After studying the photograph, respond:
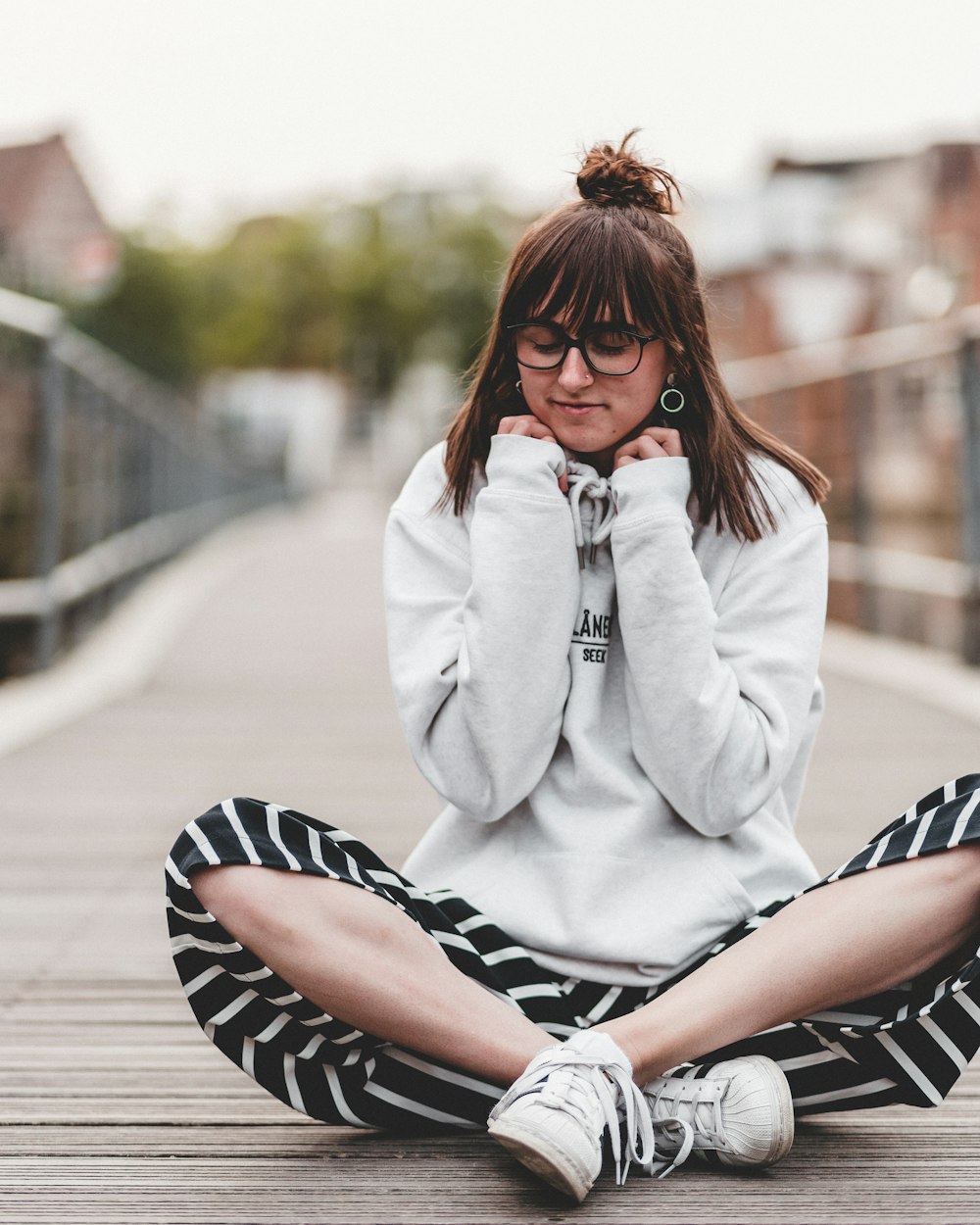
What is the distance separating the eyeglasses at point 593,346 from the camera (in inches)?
73.7

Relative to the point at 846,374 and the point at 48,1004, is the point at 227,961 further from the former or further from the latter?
the point at 846,374

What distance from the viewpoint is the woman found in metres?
1.73

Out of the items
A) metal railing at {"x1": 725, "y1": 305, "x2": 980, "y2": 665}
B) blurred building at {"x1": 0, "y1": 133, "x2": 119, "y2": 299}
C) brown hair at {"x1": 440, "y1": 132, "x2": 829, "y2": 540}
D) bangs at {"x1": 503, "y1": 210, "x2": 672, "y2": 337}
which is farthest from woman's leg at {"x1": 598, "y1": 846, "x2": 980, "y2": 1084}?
blurred building at {"x1": 0, "y1": 133, "x2": 119, "y2": 299}

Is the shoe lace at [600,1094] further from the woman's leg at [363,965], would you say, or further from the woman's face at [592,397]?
the woman's face at [592,397]

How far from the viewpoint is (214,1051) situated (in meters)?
2.20

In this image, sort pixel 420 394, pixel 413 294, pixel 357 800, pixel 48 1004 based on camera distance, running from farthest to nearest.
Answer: pixel 420 394 → pixel 413 294 → pixel 357 800 → pixel 48 1004

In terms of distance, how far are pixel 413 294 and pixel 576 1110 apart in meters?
49.0

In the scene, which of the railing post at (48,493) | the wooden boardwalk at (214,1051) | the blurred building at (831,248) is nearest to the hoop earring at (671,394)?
the wooden boardwalk at (214,1051)

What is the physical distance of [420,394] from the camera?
5766cm

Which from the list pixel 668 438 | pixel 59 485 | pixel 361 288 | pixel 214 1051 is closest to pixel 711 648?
pixel 668 438

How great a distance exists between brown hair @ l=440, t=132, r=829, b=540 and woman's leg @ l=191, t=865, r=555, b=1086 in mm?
543

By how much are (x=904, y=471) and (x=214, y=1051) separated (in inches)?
221

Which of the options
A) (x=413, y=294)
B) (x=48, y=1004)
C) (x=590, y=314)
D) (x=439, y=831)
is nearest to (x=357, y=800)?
(x=48, y=1004)

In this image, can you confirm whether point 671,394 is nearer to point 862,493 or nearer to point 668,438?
point 668,438
